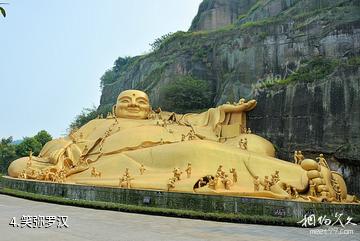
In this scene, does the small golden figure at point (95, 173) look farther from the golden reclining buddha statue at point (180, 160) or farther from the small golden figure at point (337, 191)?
the small golden figure at point (337, 191)

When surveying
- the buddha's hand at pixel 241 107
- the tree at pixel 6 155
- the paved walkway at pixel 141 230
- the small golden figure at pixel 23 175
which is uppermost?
the buddha's hand at pixel 241 107

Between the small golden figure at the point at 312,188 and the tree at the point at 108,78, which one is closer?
the small golden figure at the point at 312,188

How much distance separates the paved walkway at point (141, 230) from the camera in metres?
6.07

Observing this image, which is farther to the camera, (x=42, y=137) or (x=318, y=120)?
(x=42, y=137)

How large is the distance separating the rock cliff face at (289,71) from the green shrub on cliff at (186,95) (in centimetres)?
62

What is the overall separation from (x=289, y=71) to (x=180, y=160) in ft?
28.7

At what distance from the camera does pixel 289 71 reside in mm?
19188

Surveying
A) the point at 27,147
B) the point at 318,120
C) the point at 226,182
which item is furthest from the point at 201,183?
the point at 27,147

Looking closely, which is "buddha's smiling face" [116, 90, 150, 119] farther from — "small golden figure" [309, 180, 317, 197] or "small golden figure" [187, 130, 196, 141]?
"small golden figure" [309, 180, 317, 197]

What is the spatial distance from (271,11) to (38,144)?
64.5ft

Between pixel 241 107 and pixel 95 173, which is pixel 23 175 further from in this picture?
pixel 241 107

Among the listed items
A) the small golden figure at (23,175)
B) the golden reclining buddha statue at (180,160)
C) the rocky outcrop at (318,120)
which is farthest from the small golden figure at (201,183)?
the small golden figure at (23,175)

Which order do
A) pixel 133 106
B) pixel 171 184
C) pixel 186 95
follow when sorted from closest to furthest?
1. pixel 171 184
2. pixel 133 106
3. pixel 186 95

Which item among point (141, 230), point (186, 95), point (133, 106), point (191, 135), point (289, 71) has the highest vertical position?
point (289, 71)
